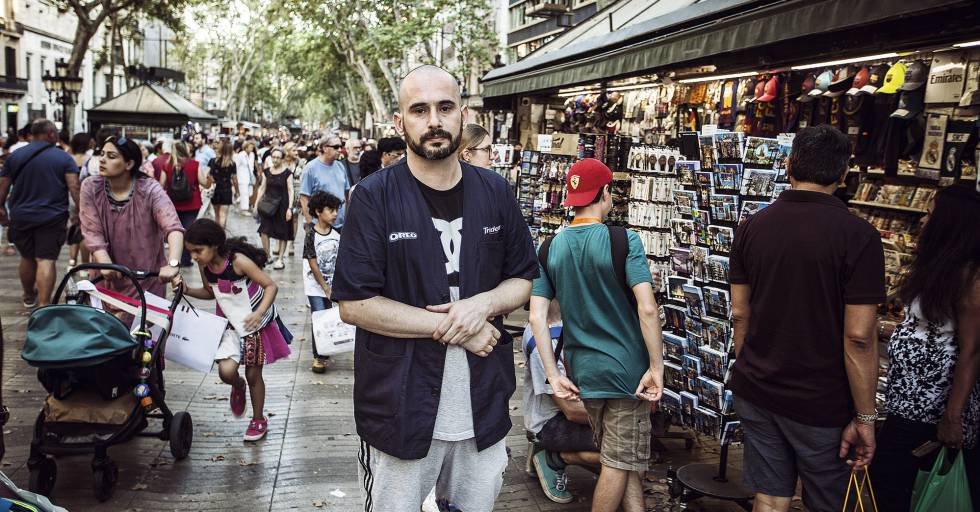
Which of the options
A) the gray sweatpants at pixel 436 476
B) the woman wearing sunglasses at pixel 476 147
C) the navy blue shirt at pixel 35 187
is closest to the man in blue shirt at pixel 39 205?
the navy blue shirt at pixel 35 187

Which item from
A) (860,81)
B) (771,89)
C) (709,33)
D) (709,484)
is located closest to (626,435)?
(709,484)

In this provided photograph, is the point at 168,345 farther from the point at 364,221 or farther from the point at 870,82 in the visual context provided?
the point at 870,82

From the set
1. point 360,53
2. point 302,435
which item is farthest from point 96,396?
point 360,53

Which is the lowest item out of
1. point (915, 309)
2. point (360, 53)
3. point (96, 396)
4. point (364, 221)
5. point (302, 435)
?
point (302, 435)

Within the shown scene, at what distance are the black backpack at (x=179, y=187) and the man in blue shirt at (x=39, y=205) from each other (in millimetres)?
2853

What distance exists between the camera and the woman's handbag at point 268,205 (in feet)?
43.4

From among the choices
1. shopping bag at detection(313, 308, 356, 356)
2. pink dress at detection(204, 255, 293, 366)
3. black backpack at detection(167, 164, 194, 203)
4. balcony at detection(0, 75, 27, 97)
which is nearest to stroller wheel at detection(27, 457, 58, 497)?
pink dress at detection(204, 255, 293, 366)

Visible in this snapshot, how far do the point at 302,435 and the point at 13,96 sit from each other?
48645mm

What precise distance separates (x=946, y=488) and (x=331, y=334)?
174 inches

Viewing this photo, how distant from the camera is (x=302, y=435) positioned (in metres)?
6.11

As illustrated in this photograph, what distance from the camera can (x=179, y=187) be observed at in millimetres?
11922

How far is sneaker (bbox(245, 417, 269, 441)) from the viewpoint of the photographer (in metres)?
5.93

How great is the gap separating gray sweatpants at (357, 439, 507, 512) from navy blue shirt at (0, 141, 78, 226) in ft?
23.6

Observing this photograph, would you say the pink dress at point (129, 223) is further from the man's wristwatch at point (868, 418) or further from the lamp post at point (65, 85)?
the lamp post at point (65, 85)
